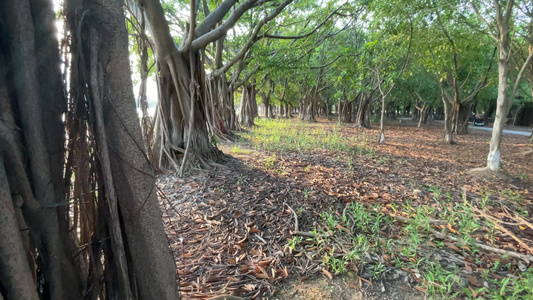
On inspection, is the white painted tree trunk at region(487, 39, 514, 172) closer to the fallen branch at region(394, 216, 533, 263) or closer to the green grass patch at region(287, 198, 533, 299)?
the green grass patch at region(287, 198, 533, 299)

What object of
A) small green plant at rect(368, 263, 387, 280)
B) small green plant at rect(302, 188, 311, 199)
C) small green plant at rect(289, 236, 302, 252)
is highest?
small green plant at rect(302, 188, 311, 199)

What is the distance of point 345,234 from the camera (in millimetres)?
2900

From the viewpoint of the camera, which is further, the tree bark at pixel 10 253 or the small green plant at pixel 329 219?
the small green plant at pixel 329 219

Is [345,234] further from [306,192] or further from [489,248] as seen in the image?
[489,248]

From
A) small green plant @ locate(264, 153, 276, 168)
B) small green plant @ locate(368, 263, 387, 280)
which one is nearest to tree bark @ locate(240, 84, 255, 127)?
small green plant @ locate(264, 153, 276, 168)

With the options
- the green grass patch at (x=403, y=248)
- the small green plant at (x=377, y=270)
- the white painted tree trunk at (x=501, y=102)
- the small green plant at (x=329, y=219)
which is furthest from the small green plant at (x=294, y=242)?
the white painted tree trunk at (x=501, y=102)

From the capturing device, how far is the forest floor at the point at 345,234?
7.10 ft

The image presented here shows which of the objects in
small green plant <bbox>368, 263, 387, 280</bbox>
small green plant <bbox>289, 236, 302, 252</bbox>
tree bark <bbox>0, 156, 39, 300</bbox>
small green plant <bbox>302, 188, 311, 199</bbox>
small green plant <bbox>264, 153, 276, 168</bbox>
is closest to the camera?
tree bark <bbox>0, 156, 39, 300</bbox>

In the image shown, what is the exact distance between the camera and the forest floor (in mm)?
2164

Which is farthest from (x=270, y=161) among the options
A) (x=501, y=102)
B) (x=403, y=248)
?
(x=501, y=102)

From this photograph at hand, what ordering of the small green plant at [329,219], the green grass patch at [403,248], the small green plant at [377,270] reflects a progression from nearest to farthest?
Answer: the green grass patch at [403,248], the small green plant at [377,270], the small green plant at [329,219]

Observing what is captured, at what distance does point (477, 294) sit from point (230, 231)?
7.26ft

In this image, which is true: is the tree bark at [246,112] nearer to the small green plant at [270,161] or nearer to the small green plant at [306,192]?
the small green plant at [270,161]

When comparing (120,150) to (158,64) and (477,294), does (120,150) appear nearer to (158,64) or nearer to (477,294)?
(477,294)
